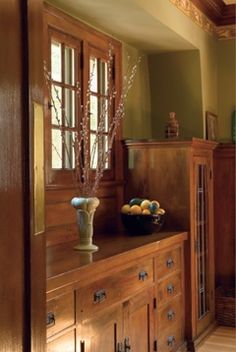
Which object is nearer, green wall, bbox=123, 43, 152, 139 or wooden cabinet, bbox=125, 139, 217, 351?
wooden cabinet, bbox=125, 139, 217, 351

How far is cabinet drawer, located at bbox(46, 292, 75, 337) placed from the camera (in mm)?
2025

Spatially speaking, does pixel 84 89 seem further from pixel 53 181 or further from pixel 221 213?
pixel 221 213

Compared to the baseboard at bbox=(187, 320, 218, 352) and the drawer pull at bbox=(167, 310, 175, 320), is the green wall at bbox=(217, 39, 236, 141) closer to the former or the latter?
the baseboard at bbox=(187, 320, 218, 352)

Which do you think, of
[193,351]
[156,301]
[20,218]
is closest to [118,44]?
[156,301]

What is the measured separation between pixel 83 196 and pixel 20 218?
1.87 meters

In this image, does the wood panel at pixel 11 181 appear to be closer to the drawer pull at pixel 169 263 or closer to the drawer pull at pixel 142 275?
the drawer pull at pixel 142 275

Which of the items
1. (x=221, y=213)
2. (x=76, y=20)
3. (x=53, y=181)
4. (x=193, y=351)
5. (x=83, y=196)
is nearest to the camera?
(x=83, y=196)

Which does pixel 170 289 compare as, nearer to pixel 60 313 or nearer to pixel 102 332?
pixel 102 332

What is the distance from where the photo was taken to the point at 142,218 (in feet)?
11.3

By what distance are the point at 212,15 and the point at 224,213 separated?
1.75 m

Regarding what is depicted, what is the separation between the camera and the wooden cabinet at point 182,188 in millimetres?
3725

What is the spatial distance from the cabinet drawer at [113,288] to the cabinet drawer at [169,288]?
19 cm

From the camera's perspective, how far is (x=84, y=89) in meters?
3.38

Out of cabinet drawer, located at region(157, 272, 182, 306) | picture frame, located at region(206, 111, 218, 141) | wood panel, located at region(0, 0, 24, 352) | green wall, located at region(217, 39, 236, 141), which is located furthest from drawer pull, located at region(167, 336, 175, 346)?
wood panel, located at region(0, 0, 24, 352)
